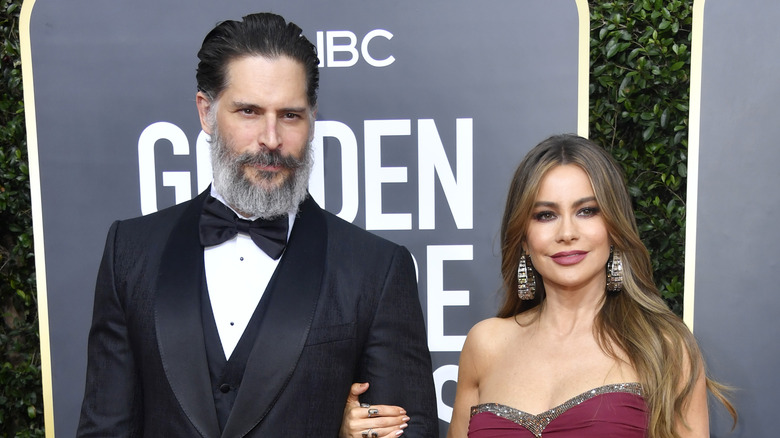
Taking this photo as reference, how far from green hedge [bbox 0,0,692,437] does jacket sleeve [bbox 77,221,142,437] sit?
131 cm

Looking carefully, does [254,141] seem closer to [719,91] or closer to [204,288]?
[204,288]

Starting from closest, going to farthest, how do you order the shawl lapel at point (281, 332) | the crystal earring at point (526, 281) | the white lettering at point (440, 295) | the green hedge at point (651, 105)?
the shawl lapel at point (281, 332) → the crystal earring at point (526, 281) → the white lettering at point (440, 295) → the green hedge at point (651, 105)

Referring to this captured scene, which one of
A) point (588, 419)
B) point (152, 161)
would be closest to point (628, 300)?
point (588, 419)

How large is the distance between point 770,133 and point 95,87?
2.32 meters

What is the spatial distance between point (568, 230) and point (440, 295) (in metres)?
0.73

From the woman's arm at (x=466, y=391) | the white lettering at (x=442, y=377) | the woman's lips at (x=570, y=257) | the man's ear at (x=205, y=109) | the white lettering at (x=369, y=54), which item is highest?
the white lettering at (x=369, y=54)

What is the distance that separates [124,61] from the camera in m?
2.31

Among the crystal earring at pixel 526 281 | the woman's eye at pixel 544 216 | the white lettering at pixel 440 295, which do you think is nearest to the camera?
the woman's eye at pixel 544 216

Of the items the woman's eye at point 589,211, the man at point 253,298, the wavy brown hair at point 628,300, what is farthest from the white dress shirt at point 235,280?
the woman's eye at point 589,211

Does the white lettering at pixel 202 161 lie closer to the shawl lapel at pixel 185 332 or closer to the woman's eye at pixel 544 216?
the shawl lapel at pixel 185 332

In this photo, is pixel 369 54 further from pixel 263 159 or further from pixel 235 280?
pixel 235 280

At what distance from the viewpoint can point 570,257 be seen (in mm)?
1738

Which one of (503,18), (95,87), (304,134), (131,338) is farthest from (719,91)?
(95,87)

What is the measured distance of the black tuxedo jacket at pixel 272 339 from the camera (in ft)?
4.78
